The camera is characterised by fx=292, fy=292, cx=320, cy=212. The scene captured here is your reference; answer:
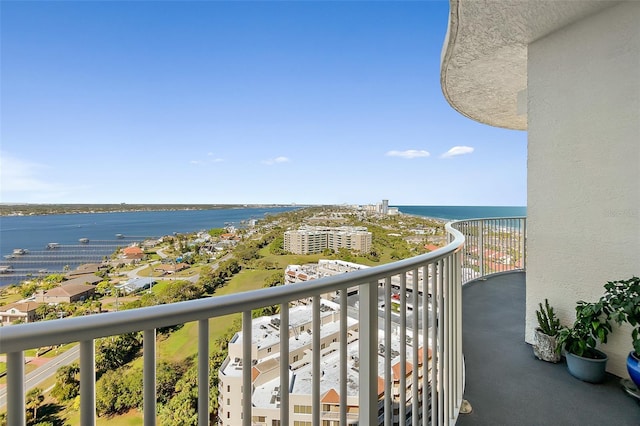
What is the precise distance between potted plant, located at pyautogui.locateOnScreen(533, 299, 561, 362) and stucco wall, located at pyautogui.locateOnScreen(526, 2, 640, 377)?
0.37 ft

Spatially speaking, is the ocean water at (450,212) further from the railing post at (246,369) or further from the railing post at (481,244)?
the railing post at (246,369)

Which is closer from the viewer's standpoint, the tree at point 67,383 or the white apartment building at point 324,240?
the tree at point 67,383

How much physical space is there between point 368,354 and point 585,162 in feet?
8.44

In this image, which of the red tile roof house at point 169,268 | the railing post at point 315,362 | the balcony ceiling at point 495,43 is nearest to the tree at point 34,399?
the railing post at point 315,362

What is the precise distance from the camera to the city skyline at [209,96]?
4.77m

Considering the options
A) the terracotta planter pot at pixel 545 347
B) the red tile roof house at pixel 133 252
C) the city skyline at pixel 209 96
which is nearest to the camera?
the terracotta planter pot at pixel 545 347

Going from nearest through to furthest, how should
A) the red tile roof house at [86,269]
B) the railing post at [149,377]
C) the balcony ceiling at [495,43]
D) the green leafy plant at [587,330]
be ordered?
the railing post at [149,377] → the green leafy plant at [587,330] → the balcony ceiling at [495,43] → the red tile roof house at [86,269]

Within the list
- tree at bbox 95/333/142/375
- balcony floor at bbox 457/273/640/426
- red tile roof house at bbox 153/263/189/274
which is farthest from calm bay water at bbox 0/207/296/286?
balcony floor at bbox 457/273/640/426

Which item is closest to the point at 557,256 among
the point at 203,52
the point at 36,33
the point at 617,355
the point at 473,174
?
the point at 617,355

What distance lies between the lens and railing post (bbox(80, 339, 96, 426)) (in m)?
0.59

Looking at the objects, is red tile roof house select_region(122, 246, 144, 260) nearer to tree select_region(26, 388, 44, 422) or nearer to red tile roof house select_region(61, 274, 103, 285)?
red tile roof house select_region(61, 274, 103, 285)

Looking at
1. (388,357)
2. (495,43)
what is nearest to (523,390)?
(388,357)

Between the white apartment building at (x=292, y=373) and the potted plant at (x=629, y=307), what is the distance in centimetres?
194

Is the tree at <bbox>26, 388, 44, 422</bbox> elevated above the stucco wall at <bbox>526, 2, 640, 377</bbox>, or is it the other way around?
the stucco wall at <bbox>526, 2, 640, 377</bbox>
